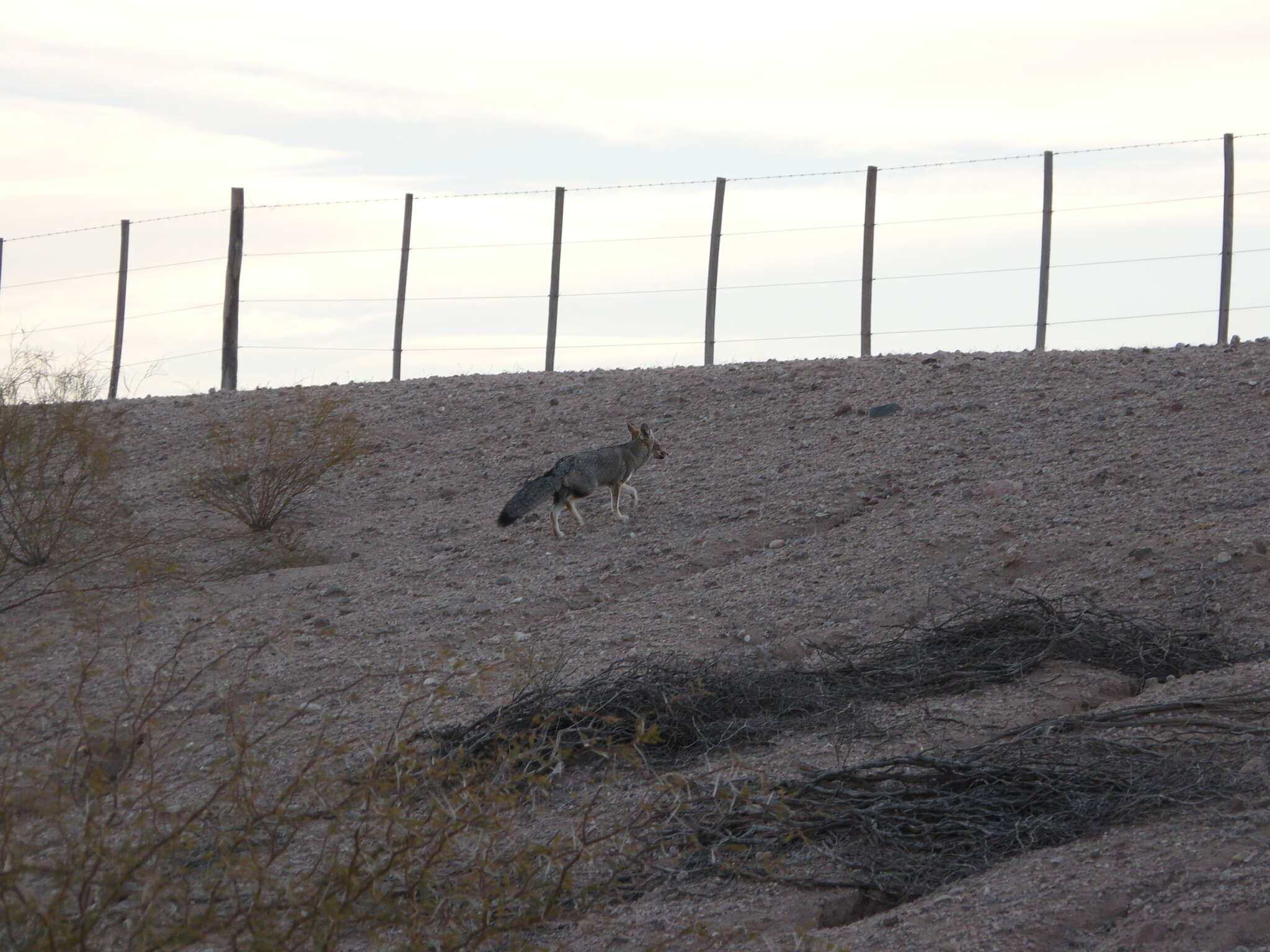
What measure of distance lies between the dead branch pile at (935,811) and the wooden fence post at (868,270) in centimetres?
1208

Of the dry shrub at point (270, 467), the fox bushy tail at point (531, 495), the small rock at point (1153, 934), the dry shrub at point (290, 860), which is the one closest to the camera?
the dry shrub at point (290, 860)

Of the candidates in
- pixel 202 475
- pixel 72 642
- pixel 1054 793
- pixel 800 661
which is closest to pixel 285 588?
pixel 72 642

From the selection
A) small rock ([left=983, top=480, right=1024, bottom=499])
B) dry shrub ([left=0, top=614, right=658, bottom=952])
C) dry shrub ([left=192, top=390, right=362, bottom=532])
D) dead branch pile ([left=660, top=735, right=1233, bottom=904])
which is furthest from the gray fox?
dead branch pile ([left=660, top=735, right=1233, bottom=904])

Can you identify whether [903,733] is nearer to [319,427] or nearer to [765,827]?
[765,827]

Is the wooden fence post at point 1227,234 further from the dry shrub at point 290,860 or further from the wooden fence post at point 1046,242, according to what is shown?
the dry shrub at point 290,860

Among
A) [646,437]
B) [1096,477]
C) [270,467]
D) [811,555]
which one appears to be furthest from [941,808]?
[270,467]

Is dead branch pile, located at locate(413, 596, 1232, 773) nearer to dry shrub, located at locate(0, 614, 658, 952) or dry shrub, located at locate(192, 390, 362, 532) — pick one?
dry shrub, located at locate(0, 614, 658, 952)

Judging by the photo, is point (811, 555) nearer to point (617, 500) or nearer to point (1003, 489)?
point (1003, 489)

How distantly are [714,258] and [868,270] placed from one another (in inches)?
85.9

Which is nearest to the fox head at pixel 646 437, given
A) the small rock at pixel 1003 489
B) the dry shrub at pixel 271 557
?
the dry shrub at pixel 271 557

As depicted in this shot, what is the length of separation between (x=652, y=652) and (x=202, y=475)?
276 inches

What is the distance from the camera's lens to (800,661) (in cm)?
799

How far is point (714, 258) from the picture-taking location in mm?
18406

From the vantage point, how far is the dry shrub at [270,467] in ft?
42.8
